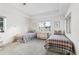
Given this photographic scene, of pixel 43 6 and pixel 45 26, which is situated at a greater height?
pixel 43 6

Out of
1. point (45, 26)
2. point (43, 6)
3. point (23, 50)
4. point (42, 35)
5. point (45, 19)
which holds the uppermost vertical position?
point (43, 6)

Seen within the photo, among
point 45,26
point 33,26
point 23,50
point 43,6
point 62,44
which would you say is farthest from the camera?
point 33,26

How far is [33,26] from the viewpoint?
6859 millimetres

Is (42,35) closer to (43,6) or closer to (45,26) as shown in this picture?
(45,26)

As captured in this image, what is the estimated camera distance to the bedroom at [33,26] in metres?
2.93

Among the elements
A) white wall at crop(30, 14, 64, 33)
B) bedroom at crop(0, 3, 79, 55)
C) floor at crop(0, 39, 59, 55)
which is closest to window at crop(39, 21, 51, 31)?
bedroom at crop(0, 3, 79, 55)

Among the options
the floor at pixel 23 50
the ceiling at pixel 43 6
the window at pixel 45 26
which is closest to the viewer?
the floor at pixel 23 50

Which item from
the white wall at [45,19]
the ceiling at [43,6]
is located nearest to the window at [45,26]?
the white wall at [45,19]

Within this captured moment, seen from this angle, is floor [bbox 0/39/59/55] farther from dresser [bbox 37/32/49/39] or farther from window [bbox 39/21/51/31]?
window [bbox 39/21/51/31]

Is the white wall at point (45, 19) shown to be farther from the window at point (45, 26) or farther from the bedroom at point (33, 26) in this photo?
the window at point (45, 26)

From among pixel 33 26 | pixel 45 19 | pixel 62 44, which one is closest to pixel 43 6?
pixel 45 19

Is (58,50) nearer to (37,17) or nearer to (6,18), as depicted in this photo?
(6,18)
